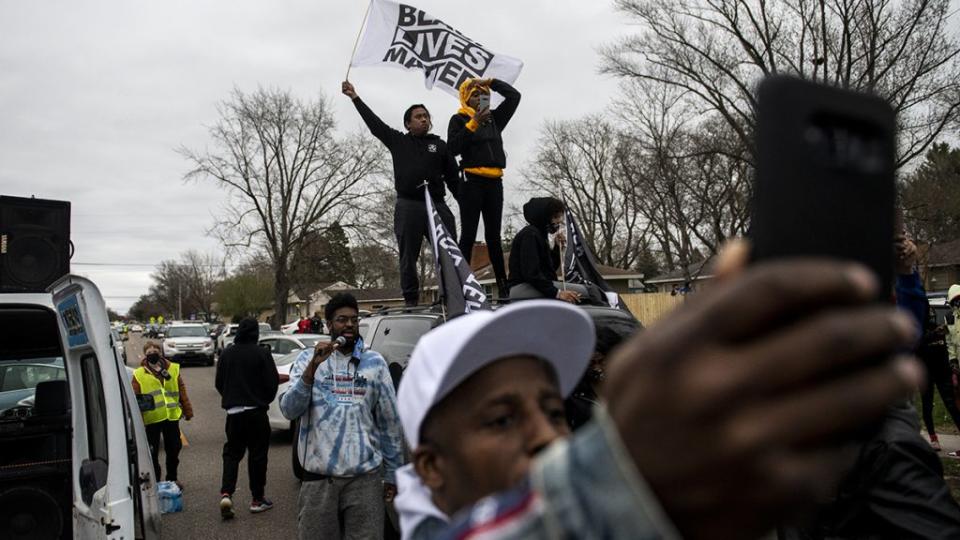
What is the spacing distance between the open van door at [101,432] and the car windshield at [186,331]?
28.5 meters

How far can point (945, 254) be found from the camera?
42344 mm

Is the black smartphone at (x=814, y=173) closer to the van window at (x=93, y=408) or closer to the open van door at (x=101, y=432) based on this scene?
the open van door at (x=101, y=432)

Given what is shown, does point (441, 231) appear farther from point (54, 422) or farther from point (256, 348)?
point (256, 348)

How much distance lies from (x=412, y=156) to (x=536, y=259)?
56.2 inches

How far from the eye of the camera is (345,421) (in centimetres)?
466

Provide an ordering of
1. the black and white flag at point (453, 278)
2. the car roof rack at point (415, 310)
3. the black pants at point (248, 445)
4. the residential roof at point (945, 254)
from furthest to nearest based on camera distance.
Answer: the residential roof at point (945, 254)
the black pants at point (248, 445)
the car roof rack at point (415, 310)
the black and white flag at point (453, 278)

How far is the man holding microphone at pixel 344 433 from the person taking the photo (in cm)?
452

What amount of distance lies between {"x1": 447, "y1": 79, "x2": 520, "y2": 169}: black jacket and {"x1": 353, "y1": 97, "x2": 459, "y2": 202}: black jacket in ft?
0.67

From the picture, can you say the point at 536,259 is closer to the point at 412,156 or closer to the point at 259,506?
the point at 412,156

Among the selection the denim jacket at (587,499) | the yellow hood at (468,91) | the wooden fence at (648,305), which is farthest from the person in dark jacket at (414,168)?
the wooden fence at (648,305)

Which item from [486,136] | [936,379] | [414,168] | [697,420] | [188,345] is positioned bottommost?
[188,345]

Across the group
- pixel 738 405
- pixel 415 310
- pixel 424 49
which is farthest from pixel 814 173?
pixel 424 49

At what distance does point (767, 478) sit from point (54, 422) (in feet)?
19.7

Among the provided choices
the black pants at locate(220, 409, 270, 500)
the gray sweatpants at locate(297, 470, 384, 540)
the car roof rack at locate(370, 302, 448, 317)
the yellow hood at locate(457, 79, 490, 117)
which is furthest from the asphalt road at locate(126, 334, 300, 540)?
the yellow hood at locate(457, 79, 490, 117)
